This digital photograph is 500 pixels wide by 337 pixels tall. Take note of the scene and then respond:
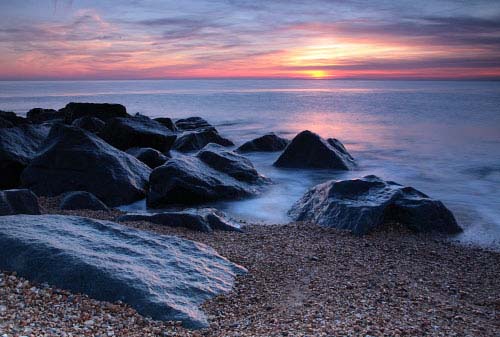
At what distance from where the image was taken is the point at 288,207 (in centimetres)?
802

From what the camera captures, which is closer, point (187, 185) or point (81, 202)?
point (81, 202)

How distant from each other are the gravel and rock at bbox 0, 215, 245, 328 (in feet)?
0.34

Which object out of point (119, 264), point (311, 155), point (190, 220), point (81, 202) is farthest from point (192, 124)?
point (119, 264)

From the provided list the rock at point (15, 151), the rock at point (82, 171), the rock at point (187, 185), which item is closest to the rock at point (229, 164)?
the rock at point (187, 185)

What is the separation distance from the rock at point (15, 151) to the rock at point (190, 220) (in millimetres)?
3693

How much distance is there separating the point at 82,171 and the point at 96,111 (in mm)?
7013

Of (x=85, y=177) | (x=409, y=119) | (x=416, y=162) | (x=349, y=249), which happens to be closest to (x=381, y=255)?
(x=349, y=249)

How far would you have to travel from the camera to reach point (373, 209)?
243 inches

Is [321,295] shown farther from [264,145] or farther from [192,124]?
[192,124]

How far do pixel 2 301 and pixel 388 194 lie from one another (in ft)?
16.3

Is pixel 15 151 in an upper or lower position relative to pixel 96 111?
lower

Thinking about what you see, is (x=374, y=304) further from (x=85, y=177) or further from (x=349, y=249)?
(x=85, y=177)

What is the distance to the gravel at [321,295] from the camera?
312 centimetres

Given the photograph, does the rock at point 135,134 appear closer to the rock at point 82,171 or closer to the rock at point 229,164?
the rock at point 229,164
